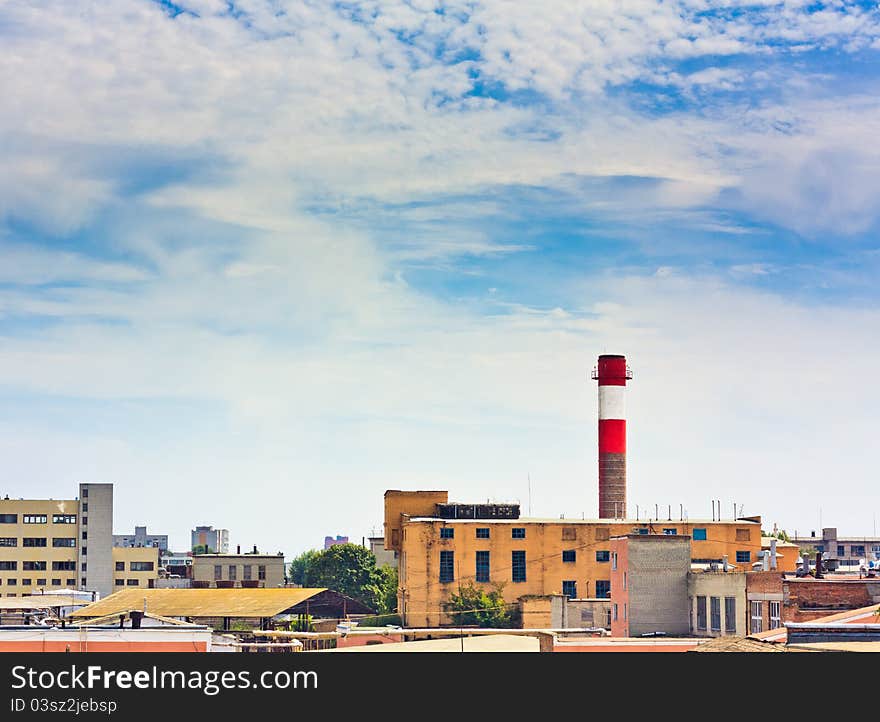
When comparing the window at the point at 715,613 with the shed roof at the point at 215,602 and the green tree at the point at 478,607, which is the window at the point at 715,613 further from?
the shed roof at the point at 215,602

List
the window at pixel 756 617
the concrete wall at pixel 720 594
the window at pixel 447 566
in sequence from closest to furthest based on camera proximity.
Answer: the window at pixel 756 617, the concrete wall at pixel 720 594, the window at pixel 447 566

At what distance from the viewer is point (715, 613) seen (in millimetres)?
89000

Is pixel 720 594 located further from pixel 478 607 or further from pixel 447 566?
pixel 447 566

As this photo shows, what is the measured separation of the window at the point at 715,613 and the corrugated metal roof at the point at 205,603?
43658 millimetres

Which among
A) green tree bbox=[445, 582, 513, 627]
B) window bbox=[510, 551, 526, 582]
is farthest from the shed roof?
window bbox=[510, 551, 526, 582]

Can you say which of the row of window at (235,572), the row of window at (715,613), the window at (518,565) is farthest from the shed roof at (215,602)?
the row of window at (235,572)

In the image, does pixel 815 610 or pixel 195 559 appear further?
pixel 195 559

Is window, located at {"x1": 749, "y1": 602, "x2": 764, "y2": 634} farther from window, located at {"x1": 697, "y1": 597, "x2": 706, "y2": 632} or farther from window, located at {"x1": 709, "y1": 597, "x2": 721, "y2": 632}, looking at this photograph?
window, located at {"x1": 697, "y1": 597, "x2": 706, "y2": 632}

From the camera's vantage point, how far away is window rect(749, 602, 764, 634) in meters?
83.8

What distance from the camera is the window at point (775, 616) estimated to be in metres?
81.6

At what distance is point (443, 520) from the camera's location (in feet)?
432

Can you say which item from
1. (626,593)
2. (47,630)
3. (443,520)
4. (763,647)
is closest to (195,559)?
(443,520)
